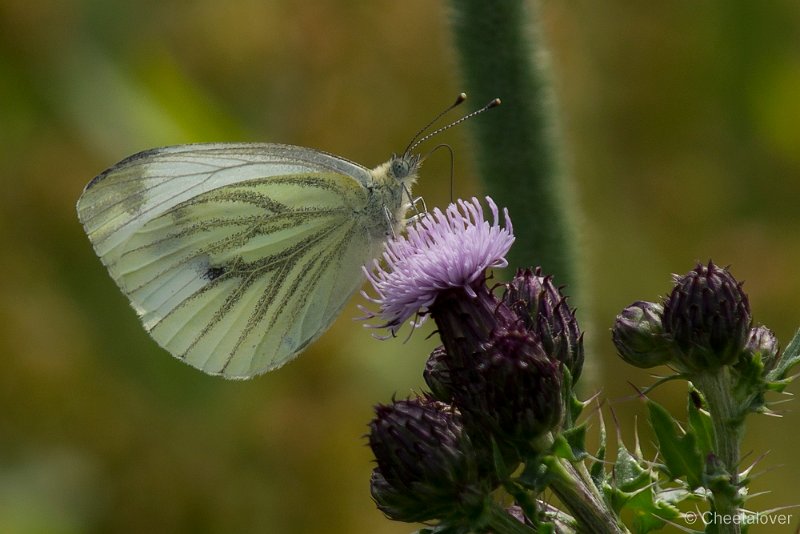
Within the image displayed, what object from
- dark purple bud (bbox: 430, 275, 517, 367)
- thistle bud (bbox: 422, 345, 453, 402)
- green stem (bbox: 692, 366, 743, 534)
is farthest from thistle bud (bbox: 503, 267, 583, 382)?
green stem (bbox: 692, 366, 743, 534)

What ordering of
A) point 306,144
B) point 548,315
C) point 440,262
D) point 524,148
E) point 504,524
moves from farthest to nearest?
point 306,144 → point 524,148 → point 440,262 → point 548,315 → point 504,524

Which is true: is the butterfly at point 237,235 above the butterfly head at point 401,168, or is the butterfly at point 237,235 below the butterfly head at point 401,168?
below

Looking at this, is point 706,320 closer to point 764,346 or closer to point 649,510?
point 764,346

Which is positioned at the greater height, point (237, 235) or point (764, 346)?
point (237, 235)

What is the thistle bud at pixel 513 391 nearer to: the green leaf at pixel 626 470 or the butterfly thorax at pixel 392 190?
the green leaf at pixel 626 470

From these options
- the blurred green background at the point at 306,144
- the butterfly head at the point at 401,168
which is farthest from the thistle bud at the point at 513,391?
the blurred green background at the point at 306,144

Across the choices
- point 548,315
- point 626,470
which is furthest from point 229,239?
point 626,470
